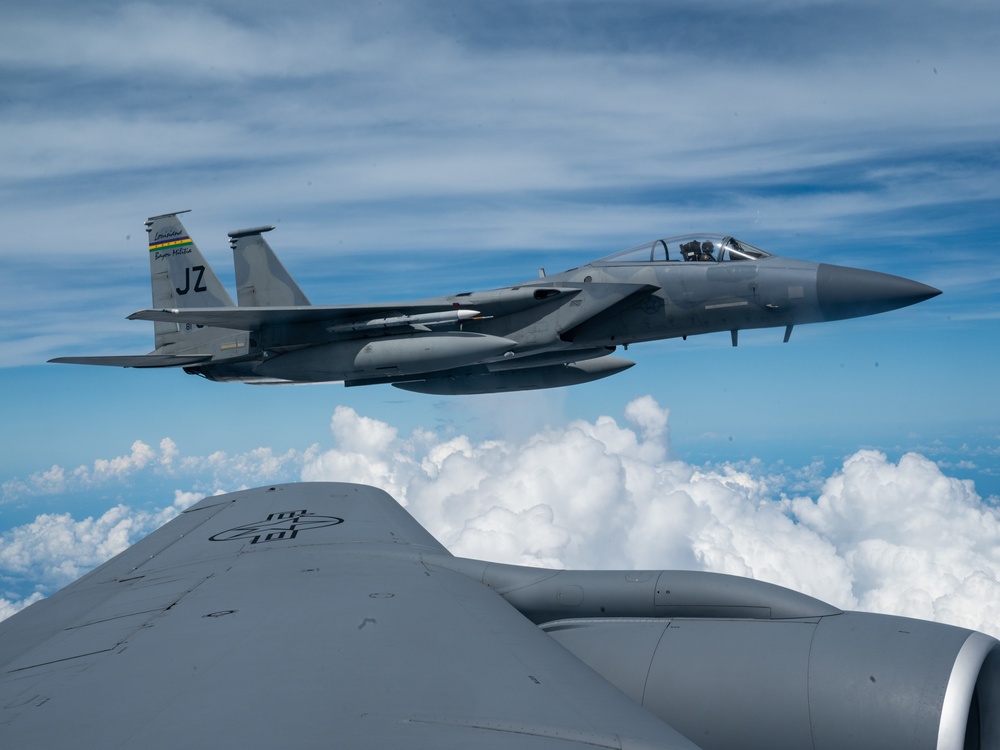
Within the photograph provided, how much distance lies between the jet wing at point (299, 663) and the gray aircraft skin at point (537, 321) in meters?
8.71

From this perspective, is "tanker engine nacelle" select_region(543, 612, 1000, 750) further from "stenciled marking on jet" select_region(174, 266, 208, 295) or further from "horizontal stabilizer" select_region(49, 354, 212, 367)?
"stenciled marking on jet" select_region(174, 266, 208, 295)

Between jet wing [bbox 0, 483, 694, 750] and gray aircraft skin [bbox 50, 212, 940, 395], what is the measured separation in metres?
8.71

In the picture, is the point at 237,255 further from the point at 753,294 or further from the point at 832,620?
the point at 832,620

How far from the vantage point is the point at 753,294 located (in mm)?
13195

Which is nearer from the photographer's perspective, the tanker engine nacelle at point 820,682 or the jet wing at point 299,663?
the jet wing at point 299,663

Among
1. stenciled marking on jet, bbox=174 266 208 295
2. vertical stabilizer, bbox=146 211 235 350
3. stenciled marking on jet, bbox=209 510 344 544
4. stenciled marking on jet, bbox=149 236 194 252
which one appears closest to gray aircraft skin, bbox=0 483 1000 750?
stenciled marking on jet, bbox=209 510 344 544

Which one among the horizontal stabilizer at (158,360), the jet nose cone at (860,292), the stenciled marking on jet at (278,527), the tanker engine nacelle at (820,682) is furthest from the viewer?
the horizontal stabilizer at (158,360)

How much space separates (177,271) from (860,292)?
674 inches

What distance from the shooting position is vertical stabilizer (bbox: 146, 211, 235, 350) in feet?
69.3

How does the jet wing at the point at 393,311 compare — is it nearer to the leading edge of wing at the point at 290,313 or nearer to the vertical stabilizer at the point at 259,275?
the leading edge of wing at the point at 290,313

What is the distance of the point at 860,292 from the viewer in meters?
12.3

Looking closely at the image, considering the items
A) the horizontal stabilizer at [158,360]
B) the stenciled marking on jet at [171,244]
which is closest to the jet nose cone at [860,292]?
the horizontal stabilizer at [158,360]

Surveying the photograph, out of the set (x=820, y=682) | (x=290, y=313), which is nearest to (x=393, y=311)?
(x=290, y=313)

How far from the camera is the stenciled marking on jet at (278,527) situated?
21.2 feet
